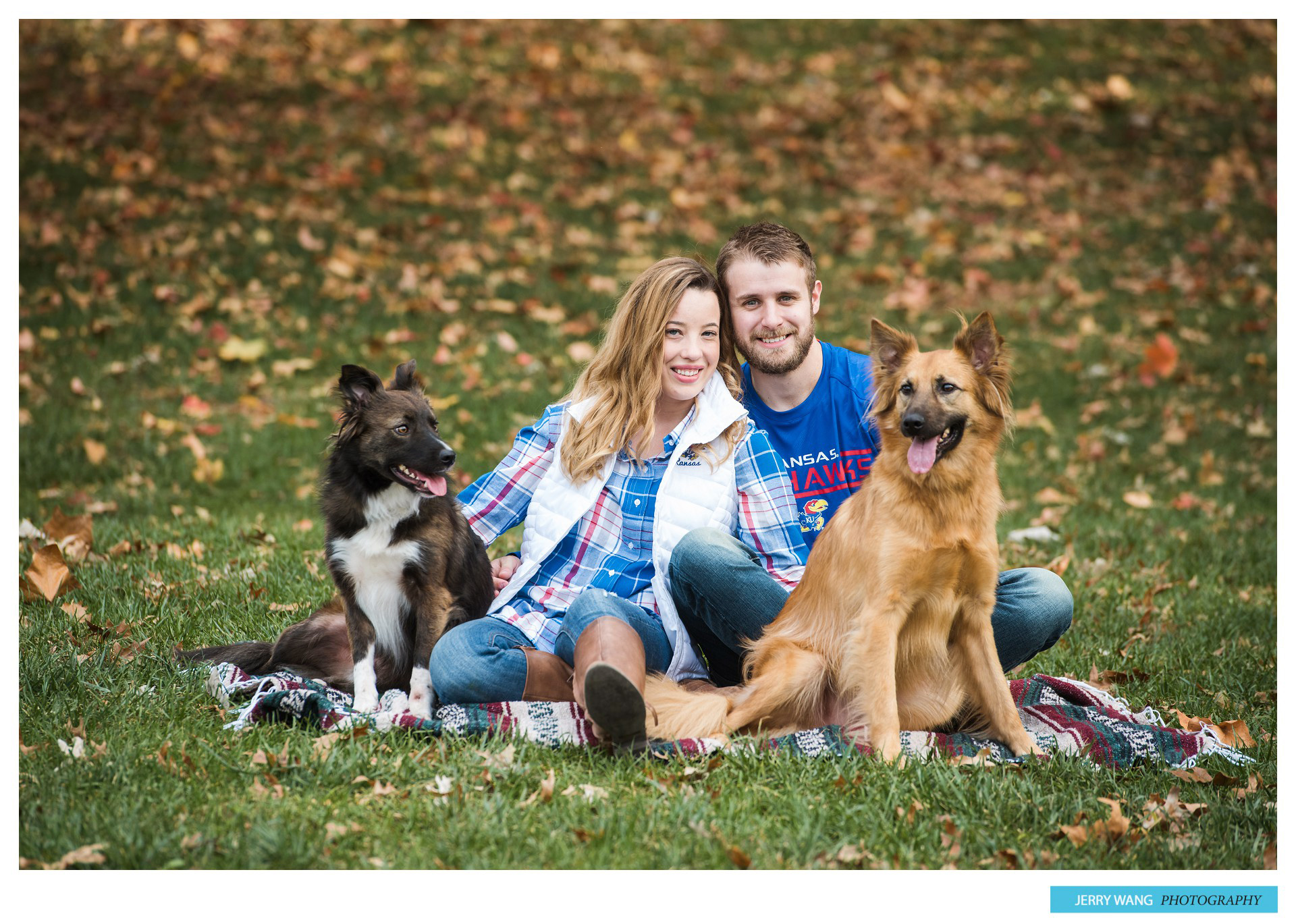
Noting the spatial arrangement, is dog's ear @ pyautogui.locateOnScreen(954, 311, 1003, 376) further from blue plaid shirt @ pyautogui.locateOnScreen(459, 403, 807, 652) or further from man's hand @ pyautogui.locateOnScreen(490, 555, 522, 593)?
man's hand @ pyautogui.locateOnScreen(490, 555, 522, 593)

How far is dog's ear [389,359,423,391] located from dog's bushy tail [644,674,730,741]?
4.48ft

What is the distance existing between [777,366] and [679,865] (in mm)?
2023

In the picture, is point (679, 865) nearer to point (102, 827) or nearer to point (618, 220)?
point (102, 827)

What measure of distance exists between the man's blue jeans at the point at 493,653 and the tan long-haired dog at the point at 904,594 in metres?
0.30

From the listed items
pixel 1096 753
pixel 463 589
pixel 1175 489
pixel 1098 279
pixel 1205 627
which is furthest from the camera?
pixel 1098 279

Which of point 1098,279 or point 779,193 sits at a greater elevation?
point 779,193

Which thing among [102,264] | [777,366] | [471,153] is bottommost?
[777,366]

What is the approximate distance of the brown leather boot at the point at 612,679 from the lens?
3340 mm

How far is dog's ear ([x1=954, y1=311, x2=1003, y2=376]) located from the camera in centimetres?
350

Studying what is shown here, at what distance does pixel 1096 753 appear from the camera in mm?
3709

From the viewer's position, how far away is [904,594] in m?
3.57

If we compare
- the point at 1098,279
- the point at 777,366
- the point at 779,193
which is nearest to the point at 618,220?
the point at 779,193
